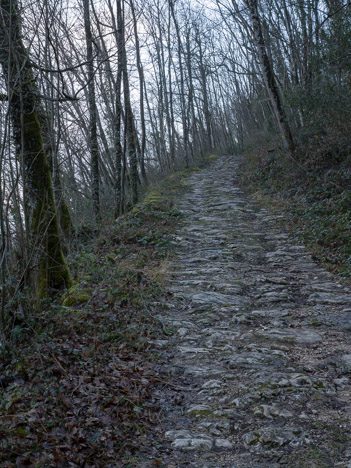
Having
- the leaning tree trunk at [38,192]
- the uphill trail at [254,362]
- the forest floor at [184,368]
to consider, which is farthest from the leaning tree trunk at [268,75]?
the leaning tree trunk at [38,192]

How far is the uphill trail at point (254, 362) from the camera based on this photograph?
316 cm

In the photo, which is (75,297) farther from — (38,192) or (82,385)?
(82,385)

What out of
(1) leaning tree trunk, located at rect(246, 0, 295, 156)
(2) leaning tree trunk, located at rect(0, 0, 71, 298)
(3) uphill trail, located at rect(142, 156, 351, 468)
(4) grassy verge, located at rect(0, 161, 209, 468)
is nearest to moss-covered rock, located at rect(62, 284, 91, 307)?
(4) grassy verge, located at rect(0, 161, 209, 468)

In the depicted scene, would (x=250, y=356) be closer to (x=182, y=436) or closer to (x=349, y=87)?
(x=182, y=436)

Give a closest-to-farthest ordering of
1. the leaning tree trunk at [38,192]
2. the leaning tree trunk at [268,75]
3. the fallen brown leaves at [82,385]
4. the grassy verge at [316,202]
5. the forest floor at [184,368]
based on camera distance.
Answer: the fallen brown leaves at [82,385] < the forest floor at [184,368] < the leaning tree trunk at [38,192] < the grassy verge at [316,202] < the leaning tree trunk at [268,75]

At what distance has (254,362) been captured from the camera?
448 centimetres

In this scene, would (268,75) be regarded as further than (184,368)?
Yes

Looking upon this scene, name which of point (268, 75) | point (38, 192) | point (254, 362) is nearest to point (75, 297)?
point (38, 192)

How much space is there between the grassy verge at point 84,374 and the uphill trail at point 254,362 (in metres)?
0.26

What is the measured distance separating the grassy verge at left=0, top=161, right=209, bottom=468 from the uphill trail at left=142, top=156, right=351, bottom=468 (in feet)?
0.84

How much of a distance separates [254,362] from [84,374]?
1.80 meters

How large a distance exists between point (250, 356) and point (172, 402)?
43.7 inches

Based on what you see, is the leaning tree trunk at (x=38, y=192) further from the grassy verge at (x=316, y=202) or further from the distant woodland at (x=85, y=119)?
the grassy verge at (x=316, y=202)

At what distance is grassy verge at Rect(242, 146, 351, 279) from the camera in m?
7.89
